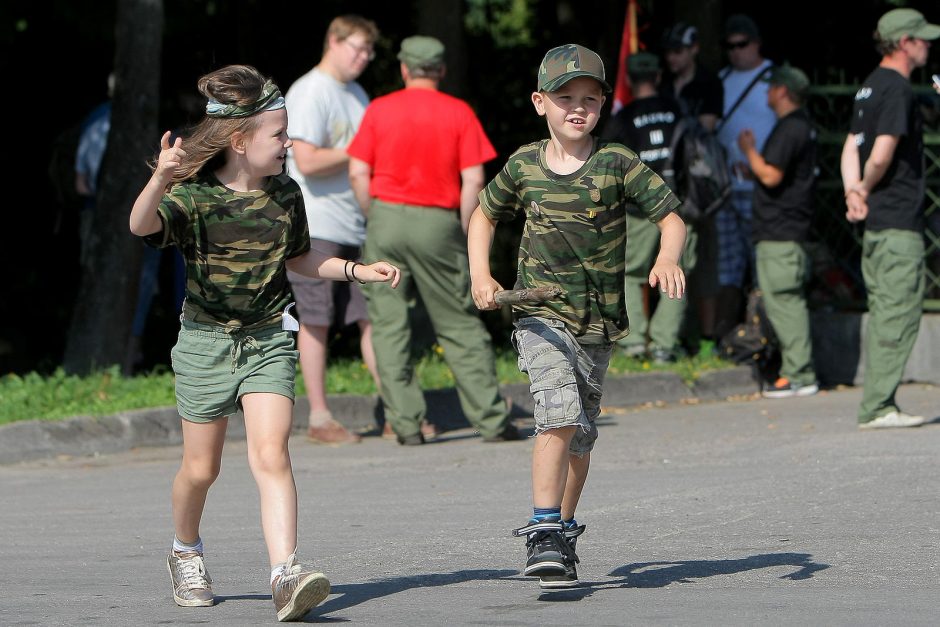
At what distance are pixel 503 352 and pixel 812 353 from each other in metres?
2.29

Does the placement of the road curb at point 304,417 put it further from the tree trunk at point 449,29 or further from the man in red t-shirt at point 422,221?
the tree trunk at point 449,29

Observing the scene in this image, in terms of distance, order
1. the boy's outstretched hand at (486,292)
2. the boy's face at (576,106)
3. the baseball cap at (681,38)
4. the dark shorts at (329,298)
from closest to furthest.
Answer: the boy's outstretched hand at (486,292) → the boy's face at (576,106) → the dark shorts at (329,298) → the baseball cap at (681,38)

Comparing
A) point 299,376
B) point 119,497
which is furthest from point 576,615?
point 299,376

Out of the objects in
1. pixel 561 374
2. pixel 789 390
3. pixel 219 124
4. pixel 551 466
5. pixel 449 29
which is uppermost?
pixel 449 29

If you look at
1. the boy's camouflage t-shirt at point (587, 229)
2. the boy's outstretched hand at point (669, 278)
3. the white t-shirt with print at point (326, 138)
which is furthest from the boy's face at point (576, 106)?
the white t-shirt with print at point (326, 138)

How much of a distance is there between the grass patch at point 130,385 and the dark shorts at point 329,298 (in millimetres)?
733

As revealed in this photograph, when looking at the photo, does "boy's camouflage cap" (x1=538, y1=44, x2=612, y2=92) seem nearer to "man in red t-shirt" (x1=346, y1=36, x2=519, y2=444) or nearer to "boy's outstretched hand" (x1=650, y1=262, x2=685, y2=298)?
A: "boy's outstretched hand" (x1=650, y1=262, x2=685, y2=298)

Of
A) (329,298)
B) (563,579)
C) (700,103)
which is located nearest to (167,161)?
(563,579)

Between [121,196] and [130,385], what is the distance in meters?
1.57

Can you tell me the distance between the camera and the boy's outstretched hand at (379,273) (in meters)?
5.16

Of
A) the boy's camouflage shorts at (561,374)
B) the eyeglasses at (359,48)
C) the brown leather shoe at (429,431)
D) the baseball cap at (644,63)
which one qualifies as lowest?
the brown leather shoe at (429,431)

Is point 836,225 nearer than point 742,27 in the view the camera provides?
No

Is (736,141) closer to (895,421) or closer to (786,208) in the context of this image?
(786,208)

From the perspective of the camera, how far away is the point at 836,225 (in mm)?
12305
